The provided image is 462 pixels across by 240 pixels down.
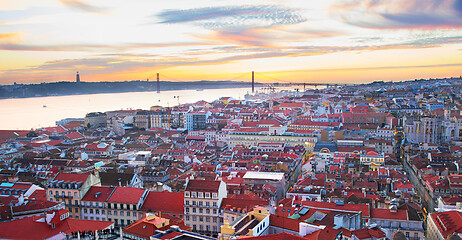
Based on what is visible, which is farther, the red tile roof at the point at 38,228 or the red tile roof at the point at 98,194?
the red tile roof at the point at 98,194

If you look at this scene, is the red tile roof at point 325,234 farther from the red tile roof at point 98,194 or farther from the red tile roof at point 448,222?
the red tile roof at point 98,194

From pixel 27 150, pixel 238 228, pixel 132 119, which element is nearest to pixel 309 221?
pixel 238 228

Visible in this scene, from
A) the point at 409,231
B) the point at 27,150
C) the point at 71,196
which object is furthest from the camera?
the point at 27,150

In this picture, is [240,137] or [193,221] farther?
[240,137]

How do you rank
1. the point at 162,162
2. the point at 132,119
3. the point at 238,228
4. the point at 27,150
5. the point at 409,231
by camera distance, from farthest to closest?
the point at 132,119 < the point at 27,150 < the point at 162,162 < the point at 409,231 < the point at 238,228

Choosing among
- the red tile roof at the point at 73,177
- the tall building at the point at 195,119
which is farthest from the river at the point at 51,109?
the red tile roof at the point at 73,177

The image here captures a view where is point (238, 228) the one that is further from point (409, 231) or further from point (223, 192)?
point (409, 231)
